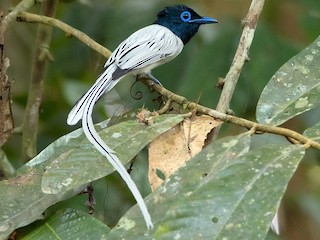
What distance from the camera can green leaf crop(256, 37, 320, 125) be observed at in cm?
168

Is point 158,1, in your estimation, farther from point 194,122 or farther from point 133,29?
point 194,122

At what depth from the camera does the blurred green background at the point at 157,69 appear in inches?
105

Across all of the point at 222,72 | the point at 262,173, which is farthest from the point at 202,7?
the point at 262,173

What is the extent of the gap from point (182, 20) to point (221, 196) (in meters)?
1.51

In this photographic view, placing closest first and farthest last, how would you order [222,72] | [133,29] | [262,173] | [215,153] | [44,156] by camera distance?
[262,173], [215,153], [44,156], [222,72], [133,29]

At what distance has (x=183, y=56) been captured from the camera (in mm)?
3055

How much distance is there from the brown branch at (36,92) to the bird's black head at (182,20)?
0.39 meters

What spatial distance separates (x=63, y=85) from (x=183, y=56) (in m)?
0.49

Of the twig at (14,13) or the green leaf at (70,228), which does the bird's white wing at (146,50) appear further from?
the green leaf at (70,228)

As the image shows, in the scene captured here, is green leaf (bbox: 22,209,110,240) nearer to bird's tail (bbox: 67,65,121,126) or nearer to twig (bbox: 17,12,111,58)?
bird's tail (bbox: 67,65,121,126)

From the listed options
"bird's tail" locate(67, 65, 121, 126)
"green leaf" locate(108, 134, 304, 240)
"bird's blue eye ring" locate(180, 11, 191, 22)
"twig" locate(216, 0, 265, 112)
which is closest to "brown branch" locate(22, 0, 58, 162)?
"bird's blue eye ring" locate(180, 11, 191, 22)

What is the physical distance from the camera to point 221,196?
135 cm

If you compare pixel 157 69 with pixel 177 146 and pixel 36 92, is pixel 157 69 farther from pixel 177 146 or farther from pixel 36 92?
pixel 177 146

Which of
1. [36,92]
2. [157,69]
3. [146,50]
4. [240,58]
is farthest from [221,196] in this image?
[157,69]
